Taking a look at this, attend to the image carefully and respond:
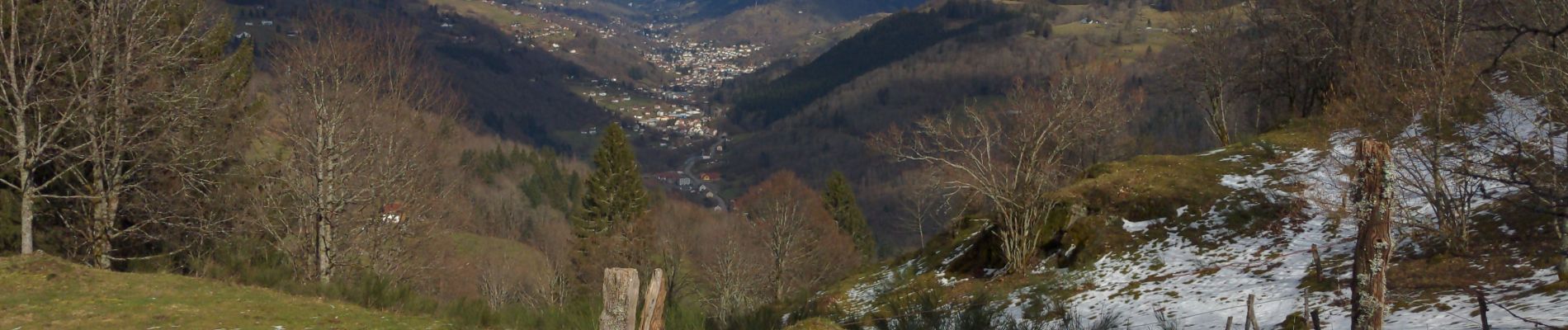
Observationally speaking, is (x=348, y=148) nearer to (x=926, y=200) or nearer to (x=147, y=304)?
Result: (x=147, y=304)

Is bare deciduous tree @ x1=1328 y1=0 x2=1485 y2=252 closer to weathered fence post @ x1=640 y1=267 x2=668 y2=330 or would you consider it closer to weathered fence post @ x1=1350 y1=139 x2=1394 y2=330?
weathered fence post @ x1=1350 y1=139 x2=1394 y2=330

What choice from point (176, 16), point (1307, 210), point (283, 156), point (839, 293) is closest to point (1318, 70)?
point (1307, 210)

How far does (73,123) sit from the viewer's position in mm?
16812

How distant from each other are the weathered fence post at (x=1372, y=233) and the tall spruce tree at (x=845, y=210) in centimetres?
5759

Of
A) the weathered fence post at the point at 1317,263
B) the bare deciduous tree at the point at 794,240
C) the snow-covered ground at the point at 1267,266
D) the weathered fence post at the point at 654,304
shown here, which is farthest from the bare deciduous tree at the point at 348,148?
the bare deciduous tree at the point at 794,240

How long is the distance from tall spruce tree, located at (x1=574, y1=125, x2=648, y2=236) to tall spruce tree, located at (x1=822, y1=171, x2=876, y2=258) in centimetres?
1586

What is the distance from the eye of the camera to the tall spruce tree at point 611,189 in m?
53.4

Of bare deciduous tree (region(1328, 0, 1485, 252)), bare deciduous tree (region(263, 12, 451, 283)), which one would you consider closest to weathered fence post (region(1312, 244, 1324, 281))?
bare deciduous tree (region(1328, 0, 1485, 252))

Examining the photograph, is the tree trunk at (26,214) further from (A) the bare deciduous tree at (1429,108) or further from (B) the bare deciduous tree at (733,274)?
(B) the bare deciduous tree at (733,274)

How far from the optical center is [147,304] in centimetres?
1212

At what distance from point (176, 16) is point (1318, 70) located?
104 ft

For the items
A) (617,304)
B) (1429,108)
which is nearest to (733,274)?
(1429,108)

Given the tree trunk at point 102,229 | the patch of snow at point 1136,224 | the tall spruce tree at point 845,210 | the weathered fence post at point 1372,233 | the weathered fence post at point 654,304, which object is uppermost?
the weathered fence post at point 1372,233

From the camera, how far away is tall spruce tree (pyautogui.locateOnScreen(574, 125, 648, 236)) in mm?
53406
